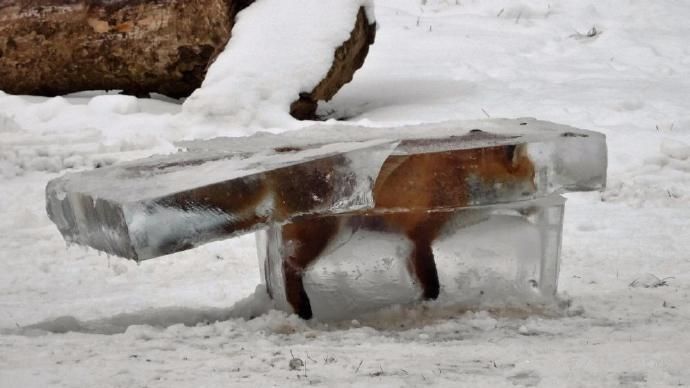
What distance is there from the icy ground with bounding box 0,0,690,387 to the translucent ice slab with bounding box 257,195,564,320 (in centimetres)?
9

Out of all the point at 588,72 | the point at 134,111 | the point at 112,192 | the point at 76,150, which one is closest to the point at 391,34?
the point at 588,72

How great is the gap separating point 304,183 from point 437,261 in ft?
1.93

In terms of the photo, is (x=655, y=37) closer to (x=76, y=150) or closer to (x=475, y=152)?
(x=76, y=150)

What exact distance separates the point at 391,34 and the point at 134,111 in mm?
3041

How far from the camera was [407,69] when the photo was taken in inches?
321

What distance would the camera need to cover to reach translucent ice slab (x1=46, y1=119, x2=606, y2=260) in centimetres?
295

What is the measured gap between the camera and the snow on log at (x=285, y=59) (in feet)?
21.3

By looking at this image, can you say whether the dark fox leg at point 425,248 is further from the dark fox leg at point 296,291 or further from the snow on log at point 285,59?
the snow on log at point 285,59

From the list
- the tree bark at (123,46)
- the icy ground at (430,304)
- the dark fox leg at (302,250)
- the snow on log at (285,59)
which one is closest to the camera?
the icy ground at (430,304)

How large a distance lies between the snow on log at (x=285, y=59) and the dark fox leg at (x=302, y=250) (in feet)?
10.0

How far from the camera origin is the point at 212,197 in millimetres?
2967

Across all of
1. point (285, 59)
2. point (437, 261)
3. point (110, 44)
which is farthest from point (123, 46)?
point (437, 261)

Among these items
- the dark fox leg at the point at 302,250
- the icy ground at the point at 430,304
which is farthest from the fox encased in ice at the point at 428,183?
the icy ground at the point at 430,304

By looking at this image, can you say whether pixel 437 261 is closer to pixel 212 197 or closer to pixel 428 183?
pixel 428 183
